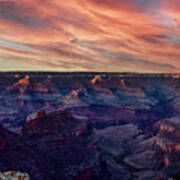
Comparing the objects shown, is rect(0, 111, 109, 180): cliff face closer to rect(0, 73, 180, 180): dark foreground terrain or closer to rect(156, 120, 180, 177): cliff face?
rect(0, 73, 180, 180): dark foreground terrain

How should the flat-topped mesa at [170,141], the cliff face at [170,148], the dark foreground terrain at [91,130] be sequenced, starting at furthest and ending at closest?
the flat-topped mesa at [170,141] < the cliff face at [170,148] < the dark foreground terrain at [91,130]

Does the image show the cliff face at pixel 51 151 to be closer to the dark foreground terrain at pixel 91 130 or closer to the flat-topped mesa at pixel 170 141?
the dark foreground terrain at pixel 91 130

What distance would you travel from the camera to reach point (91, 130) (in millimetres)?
62750

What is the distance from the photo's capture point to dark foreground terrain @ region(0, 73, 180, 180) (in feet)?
128

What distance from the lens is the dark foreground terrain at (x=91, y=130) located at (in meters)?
39.2

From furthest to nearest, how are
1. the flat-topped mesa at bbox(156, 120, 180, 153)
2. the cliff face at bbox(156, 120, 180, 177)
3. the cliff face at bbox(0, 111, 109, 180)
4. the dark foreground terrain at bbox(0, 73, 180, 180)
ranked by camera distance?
the flat-topped mesa at bbox(156, 120, 180, 153)
the cliff face at bbox(156, 120, 180, 177)
the dark foreground terrain at bbox(0, 73, 180, 180)
the cliff face at bbox(0, 111, 109, 180)

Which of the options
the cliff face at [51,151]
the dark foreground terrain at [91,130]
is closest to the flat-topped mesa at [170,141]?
the dark foreground terrain at [91,130]

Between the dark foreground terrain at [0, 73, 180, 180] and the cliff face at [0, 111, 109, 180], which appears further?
the dark foreground terrain at [0, 73, 180, 180]

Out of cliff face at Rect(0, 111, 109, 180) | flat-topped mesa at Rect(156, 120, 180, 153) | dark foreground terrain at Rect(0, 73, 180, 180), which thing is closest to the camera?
cliff face at Rect(0, 111, 109, 180)

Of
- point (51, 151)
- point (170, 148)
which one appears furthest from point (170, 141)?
point (51, 151)

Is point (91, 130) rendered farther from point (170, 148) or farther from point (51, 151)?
point (51, 151)

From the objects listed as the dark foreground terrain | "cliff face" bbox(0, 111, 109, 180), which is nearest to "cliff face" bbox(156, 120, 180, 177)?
the dark foreground terrain

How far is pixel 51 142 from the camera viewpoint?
4319 centimetres

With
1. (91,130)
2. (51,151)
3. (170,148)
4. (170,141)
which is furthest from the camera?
(170,141)
